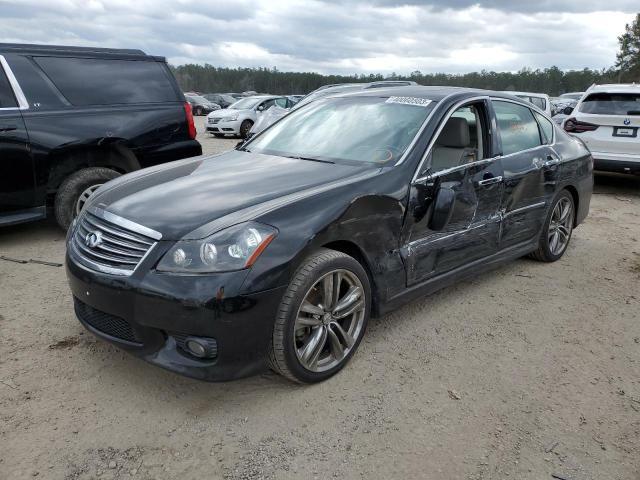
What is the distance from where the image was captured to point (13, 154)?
5.00 metres

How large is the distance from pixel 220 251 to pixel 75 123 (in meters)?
3.60

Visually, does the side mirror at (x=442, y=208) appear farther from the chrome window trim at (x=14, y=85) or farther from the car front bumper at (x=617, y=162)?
the car front bumper at (x=617, y=162)

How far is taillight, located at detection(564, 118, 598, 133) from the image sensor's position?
866 cm

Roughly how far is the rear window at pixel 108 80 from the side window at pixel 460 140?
3606 mm

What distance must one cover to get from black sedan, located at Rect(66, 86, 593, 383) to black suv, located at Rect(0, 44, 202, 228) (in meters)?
2.03

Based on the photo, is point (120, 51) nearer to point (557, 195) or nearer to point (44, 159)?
point (44, 159)

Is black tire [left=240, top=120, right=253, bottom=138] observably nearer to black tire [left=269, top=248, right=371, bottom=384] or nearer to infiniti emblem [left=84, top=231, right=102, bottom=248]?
infiniti emblem [left=84, top=231, right=102, bottom=248]

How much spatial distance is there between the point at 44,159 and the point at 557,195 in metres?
4.87

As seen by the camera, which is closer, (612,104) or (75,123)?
(75,123)

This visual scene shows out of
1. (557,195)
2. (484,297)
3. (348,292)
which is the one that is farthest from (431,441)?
(557,195)

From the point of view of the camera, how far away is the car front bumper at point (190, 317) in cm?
250

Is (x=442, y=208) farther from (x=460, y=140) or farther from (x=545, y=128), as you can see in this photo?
(x=545, y=128)

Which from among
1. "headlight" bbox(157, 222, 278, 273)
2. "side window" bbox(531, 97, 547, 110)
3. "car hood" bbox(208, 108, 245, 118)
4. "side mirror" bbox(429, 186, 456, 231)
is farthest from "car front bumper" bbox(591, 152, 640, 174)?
"car hood" bbox(208, 108, 245, 118)

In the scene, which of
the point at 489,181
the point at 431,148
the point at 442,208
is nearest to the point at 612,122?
the point at 489,181
